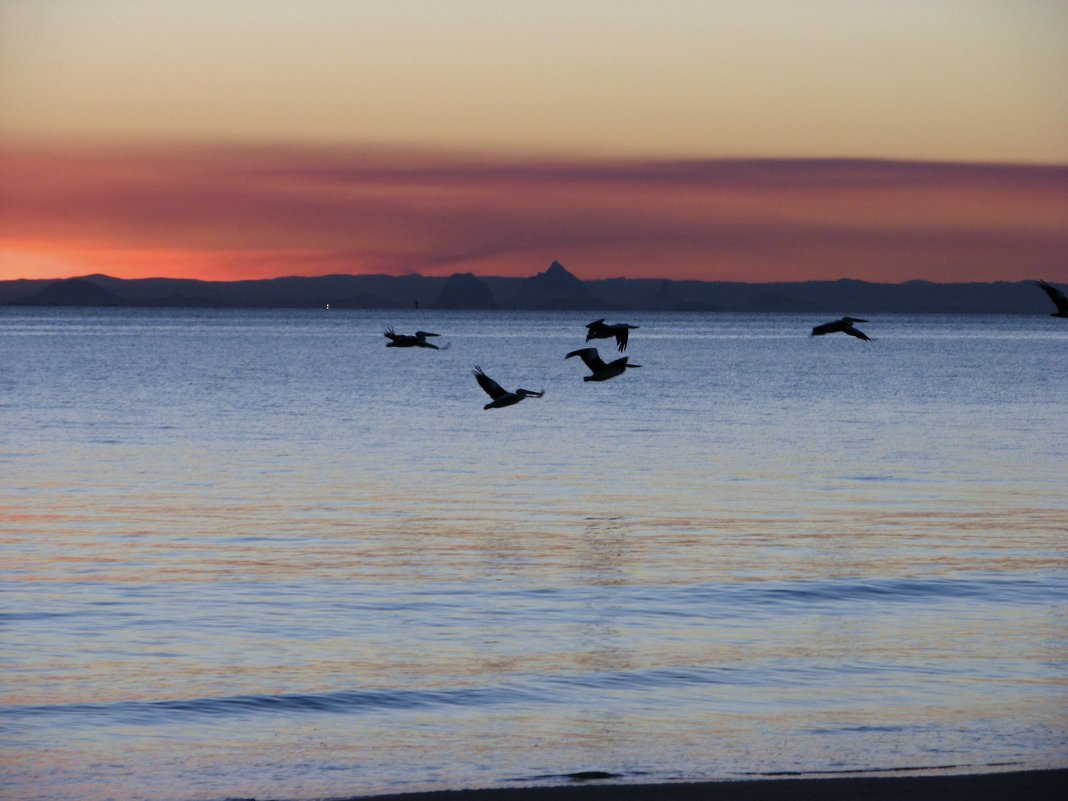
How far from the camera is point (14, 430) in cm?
5575

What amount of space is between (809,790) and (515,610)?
959 cm

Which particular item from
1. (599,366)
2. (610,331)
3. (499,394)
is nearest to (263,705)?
(499,394)

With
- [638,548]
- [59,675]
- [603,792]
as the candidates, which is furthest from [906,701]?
[638,548]

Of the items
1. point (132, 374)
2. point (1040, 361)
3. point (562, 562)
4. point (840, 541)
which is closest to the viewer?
point (562, 562)

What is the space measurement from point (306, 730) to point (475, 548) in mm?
12452

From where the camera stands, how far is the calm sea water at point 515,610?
1502cm

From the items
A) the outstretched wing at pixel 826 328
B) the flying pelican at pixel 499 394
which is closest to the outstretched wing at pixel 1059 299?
the outstretched wing at pixel 826 328

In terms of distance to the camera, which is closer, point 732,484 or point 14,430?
point 732,484

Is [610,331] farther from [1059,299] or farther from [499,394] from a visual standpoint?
[1059,299]

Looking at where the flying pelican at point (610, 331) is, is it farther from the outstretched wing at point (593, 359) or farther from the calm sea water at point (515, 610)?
the calm sea water at point (515, 610)

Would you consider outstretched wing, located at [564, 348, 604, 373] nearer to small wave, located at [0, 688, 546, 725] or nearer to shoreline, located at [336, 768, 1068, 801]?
small wave, located at [0, 688, 546, 725]

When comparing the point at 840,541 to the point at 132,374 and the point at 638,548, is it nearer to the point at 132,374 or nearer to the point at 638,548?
the point at 638,548

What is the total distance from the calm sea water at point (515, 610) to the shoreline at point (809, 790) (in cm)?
56

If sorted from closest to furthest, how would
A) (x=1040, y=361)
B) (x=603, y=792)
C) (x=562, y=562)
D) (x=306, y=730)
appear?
(x=603, y=792)
(x=306, y=730)
(x=562, y=562)
(x=1040, y=361)
